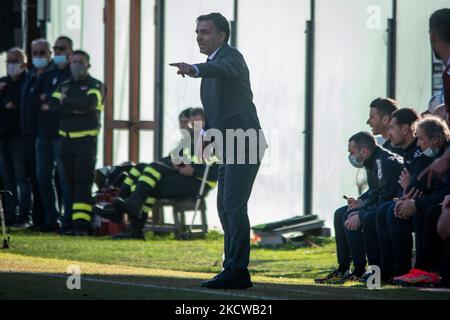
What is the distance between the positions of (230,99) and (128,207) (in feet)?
22.3

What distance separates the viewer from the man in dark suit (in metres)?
9.65

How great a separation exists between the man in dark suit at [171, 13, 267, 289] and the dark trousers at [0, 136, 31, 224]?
8.32m

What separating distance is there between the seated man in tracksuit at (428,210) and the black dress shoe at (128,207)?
253 inches

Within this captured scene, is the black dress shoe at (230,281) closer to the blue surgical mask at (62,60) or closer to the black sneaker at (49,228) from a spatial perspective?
the black sneaker at (49,228)

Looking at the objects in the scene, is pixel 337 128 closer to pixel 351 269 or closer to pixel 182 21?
pixel 182 21

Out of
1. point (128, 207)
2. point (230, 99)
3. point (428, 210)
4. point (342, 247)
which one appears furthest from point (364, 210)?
point (128, 207)

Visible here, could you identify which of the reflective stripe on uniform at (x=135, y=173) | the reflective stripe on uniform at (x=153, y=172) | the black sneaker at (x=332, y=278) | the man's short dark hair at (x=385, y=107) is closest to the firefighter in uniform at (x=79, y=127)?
the reflective stripe on uniform at (x=135, y=173)

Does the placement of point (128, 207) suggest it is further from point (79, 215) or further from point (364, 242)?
point (364, 242)

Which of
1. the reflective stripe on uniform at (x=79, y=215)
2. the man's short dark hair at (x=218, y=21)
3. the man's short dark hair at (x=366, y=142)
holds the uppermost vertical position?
the man's short dark hair at (x=218, y=21)

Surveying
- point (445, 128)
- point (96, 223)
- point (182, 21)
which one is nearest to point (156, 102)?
point (182, 21)

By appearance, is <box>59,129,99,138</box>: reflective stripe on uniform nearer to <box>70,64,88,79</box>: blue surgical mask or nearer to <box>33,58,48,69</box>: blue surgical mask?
<box>70,64,88,79</box>: blue surgical mask

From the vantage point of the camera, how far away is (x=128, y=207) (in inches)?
644

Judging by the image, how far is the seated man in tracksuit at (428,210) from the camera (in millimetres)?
10148

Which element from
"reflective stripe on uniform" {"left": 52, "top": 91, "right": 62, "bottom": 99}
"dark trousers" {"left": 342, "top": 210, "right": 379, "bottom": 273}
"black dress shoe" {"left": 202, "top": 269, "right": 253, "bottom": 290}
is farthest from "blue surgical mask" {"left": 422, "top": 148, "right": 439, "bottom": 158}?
"reflective stripe on uniform" {"left": 52, "top": 91, "right": 62, "bottom": 99}
